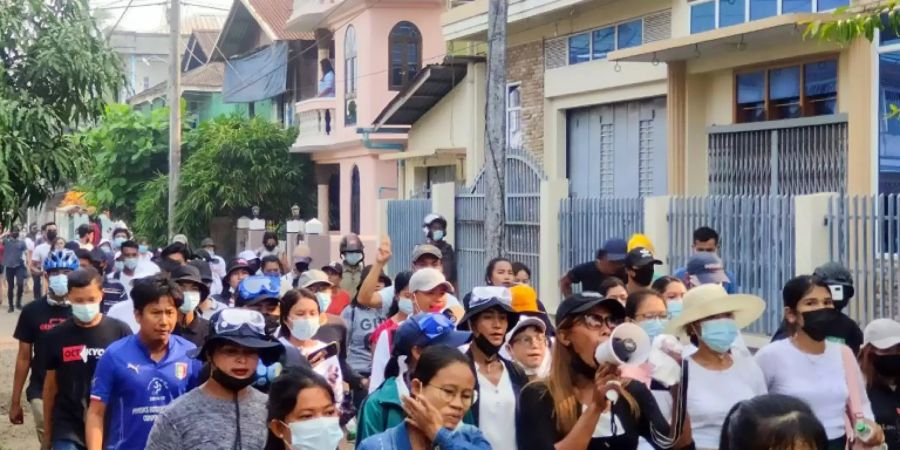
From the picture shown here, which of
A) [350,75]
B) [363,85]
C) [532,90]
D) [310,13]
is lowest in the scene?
[532,90]

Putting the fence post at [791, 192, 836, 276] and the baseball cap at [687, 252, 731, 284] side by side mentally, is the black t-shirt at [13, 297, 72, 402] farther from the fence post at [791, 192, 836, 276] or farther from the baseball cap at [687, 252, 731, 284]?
the fence post at [791, 192, 836, 276]

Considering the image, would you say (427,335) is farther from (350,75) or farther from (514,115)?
(350,75)

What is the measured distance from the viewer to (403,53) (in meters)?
31.9

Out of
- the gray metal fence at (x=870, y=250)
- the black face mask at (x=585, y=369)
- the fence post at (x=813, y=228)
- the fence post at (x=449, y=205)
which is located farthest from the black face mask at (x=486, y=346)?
the fence post at (x=449, y=205)

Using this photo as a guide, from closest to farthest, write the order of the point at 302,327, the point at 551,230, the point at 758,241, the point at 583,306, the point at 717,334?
the point at 583,306, the point at 717,334, the point at 302,327, the point at 758,241, the point at 551,230

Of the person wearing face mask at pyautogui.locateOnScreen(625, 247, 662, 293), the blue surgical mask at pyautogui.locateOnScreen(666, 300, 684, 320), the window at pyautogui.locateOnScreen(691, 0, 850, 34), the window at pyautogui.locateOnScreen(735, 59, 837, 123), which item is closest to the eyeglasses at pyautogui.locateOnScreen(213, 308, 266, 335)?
the blue surgical mask at pyautogui.locateOnScreen(666, 300, 684, 320)

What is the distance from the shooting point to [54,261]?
33.5 ft

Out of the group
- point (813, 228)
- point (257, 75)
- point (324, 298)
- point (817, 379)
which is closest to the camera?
point (817, 379)

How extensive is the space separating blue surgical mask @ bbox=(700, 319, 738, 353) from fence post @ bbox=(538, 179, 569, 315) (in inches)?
464

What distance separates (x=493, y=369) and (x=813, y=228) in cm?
811

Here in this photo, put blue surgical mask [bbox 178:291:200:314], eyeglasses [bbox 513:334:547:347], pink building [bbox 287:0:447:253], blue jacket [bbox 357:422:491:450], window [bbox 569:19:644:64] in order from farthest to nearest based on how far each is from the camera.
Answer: pink building [bbox 287:0:447:253] < window [bbox 569:19:644:64] < blue surgical mask [bbox 178:291:200:314] < eyeglasses [bbox 513:334:547:347] < blue jacket [bbox 357:422:491:450]

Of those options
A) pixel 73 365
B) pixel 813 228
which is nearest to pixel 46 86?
pixel 73 365

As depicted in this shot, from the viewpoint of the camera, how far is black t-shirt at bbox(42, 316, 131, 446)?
8.04 metres

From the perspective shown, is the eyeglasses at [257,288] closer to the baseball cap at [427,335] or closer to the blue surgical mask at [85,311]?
the blue surgical mask at [85,311]
